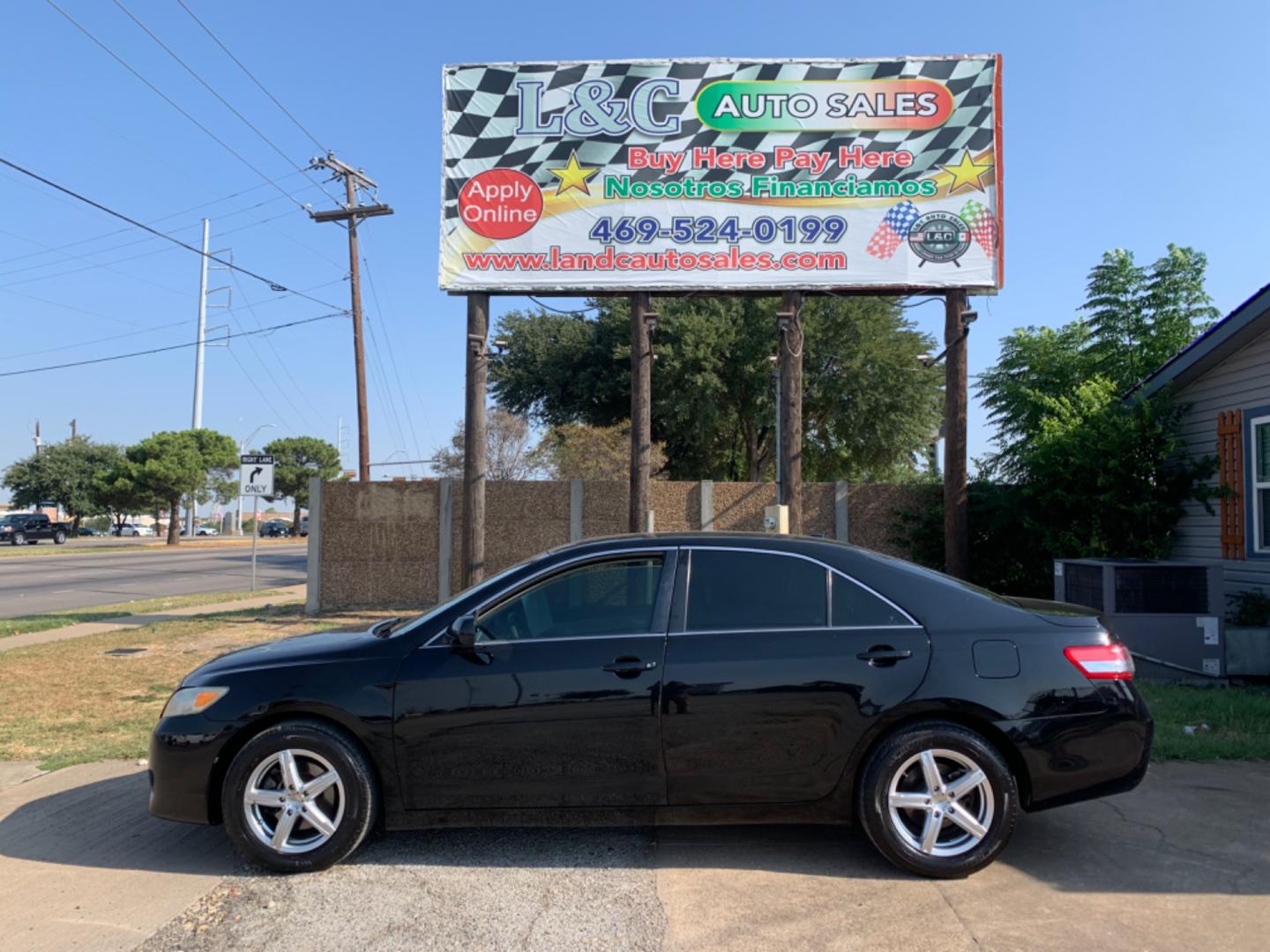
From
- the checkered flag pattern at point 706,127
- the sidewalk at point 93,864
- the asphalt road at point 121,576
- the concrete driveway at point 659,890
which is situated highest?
the checkered flag pattern at point 706,127

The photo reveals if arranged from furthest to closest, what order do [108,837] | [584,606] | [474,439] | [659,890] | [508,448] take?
[508,448] < [474,439] < [108,837] < [584,606] < [659,890]

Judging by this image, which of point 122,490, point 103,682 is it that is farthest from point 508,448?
point 103,682

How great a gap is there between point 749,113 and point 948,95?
2.65 meters

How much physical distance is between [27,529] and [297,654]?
58.9 meters

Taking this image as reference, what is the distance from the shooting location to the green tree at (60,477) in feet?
212

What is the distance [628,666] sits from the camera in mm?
4438

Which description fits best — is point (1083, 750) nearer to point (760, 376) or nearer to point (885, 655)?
point (885, 655)

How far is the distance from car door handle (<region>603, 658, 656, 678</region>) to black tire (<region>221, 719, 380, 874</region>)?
1.26 m

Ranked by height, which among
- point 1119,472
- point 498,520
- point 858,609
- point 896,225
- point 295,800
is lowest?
point 295,800

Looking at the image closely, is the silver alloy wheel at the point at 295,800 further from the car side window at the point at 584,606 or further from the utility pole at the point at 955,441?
the utility pole at the point at 955,441

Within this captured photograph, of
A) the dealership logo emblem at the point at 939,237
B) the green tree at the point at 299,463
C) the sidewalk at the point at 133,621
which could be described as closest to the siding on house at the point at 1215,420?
the dealership logo emblem at the point at 939,237

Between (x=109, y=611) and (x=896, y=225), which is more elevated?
(x=896, y=225)

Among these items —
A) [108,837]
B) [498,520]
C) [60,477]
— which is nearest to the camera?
[108,837]

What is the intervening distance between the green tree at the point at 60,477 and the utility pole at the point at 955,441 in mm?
64488
